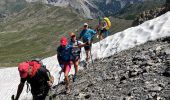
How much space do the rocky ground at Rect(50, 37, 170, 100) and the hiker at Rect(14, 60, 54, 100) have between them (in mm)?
3162

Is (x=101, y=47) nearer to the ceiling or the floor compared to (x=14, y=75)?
nearer to the ceiling

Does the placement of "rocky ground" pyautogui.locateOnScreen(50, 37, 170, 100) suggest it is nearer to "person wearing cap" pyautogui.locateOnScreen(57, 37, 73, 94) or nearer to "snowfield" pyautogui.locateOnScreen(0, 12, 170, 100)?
"person wearing cap" pyautogui.locateOnScreen(57, 37, 73, 94)

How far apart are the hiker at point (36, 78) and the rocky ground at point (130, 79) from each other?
316 cm

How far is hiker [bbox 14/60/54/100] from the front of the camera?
43.3 feet

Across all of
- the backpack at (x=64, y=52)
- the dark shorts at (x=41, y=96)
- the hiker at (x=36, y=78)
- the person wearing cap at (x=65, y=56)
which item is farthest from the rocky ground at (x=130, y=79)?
the hiker at (x=36, y=78)

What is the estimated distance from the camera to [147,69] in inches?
694

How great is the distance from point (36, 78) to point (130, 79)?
4.99 m

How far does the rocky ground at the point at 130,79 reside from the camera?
1538 cm

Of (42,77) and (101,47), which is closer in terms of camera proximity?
(42,77)

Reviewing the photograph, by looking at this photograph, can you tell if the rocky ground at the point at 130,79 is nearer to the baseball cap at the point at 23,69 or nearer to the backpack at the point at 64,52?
the backpack at the point at 64,52

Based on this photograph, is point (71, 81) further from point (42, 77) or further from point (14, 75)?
point (14, 75)

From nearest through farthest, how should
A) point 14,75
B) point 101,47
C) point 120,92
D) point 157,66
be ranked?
point 120,92 < point 157,66 < point 101,47 < point 14,75

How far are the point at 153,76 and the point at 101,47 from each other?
1457 cm

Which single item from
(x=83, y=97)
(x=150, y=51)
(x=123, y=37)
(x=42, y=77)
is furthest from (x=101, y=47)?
(x=42, y=77)
